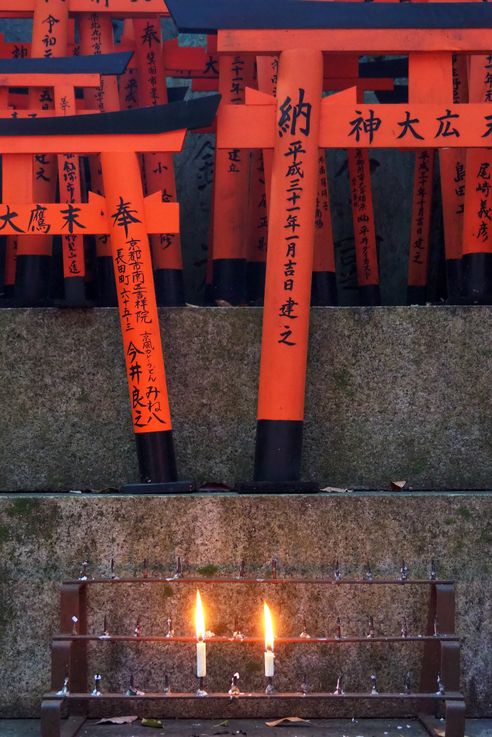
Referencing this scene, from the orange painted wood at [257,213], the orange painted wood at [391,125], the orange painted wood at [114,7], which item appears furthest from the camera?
the orange painted wood at [257,213]

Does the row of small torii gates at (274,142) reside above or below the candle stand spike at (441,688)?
above

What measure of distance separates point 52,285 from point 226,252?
1.72m

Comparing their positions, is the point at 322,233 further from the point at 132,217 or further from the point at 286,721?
the point at 286,721

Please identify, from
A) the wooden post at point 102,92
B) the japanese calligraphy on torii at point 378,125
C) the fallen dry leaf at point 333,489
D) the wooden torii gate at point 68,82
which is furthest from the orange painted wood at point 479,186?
the wooden post at point 102,92

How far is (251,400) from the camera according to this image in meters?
5.04

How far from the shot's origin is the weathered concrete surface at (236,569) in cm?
416

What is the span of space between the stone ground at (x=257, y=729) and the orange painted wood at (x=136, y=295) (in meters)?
1.38

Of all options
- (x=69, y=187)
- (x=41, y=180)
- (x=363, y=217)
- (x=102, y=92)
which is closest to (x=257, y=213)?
(x=363, y=217)

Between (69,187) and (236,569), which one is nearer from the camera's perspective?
(236,569)

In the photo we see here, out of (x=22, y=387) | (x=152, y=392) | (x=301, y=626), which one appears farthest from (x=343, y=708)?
(x=22, y=387)

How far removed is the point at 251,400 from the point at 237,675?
1.75 m

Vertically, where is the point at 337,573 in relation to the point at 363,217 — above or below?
below

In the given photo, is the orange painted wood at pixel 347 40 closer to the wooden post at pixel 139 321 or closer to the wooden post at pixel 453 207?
the wooden post at pixel 139 321

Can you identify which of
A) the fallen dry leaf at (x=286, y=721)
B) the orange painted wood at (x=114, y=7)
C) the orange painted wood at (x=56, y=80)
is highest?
the orange painted wood at (x=114, y=7)
